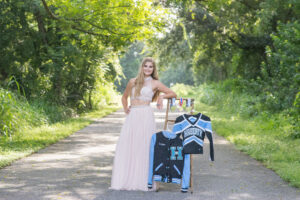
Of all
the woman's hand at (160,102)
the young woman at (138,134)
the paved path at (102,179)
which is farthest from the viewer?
the young woman at (138,134)

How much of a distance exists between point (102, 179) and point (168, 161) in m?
1.35

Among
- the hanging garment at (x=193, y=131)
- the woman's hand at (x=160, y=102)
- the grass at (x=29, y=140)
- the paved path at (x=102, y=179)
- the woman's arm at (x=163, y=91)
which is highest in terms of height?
the woman's arm at (x=163, y=91)

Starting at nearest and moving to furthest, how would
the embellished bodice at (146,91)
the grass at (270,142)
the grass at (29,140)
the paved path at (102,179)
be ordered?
the paved path at (102,179), the embellished bodice at (146,91), the grass at (270,142), the grass at (29,140)

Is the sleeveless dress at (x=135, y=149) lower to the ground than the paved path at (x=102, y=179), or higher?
higher

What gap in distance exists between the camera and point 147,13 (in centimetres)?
1169

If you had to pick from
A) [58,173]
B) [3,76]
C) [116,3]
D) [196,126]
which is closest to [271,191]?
[196,126]

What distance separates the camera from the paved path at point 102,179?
5977mm

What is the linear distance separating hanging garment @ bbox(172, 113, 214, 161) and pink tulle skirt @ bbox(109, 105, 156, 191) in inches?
20.6

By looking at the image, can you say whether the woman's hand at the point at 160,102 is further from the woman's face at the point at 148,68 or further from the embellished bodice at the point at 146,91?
the woman's face at the point at 148,68

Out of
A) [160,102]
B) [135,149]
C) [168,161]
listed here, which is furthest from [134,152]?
[160,102]

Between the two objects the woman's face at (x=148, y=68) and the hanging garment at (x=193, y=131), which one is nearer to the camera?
the hanging garment at (x=193, y=131)

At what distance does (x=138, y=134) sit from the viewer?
655cm

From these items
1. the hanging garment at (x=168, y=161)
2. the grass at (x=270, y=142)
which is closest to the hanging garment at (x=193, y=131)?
the hanging garment at (x=168, y=161)

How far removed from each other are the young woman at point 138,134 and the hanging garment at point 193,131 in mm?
481
